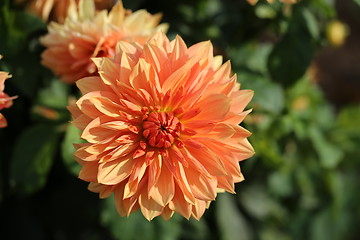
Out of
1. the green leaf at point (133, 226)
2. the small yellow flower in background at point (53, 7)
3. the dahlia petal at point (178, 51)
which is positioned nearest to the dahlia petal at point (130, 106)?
the dahlia petal at point (178, 51)

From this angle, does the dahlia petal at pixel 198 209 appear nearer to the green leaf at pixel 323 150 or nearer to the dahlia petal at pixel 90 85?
the dahlia petal at pixel 90 85

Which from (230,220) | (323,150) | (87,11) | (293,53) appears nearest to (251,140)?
(293,53)

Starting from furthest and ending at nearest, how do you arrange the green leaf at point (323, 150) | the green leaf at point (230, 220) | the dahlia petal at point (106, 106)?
the green leaf at point (230, 220) → the green leaf at point (323, 150) → the dahlia petal at point (106, 106)

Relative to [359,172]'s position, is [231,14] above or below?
above

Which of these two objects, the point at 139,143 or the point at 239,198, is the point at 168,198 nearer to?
the point at 139,143

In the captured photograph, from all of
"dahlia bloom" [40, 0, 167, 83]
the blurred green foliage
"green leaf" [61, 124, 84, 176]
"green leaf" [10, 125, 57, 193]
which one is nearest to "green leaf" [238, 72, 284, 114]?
the blurred green foliage

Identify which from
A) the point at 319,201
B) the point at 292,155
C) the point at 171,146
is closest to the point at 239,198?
the point at 292,155

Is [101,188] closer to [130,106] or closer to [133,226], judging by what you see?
[130,106]
